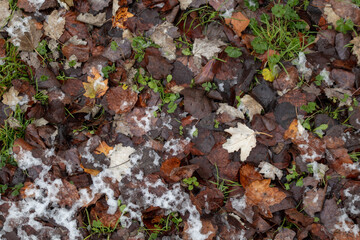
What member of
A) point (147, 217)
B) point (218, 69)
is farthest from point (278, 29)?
point (147, 217)

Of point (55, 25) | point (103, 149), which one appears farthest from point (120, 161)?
point (55, 25)

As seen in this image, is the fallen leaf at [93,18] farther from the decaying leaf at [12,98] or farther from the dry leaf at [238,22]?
the dry leaf at [238,22]

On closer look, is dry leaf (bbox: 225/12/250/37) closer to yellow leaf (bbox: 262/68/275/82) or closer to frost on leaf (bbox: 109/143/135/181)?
yellow leaf (bbox: 262/68/275/82)

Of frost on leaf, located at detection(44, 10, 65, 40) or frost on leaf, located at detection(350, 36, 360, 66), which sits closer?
frost on leaf, located at detection(350, 36, 360, 66)

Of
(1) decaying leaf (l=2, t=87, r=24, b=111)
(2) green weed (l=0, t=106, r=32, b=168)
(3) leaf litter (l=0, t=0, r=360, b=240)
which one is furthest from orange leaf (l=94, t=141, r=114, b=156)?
(1) decaying leaf (l=2, t=87, r=24, b=111)

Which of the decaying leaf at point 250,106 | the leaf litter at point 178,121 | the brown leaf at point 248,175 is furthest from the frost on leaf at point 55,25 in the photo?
the brown leaf at point 248,175
